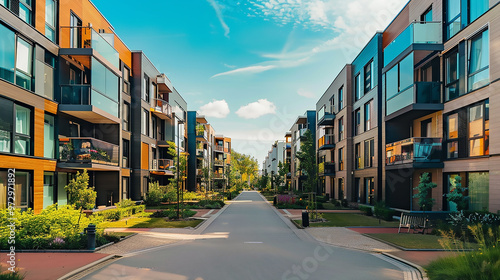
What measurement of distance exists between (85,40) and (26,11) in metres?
4.89

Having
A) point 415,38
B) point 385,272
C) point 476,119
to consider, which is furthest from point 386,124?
point 385,272

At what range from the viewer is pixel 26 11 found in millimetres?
15180

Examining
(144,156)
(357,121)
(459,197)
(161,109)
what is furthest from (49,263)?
(357,121)

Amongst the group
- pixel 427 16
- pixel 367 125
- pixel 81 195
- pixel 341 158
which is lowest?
pixel 81 195

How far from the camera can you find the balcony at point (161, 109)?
107 feet

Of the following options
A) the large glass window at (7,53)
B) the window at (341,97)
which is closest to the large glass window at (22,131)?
the large glass window at (7,53)

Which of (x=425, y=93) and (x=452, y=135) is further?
(x=425, y=93)

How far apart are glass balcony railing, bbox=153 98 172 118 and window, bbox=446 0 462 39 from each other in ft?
77.8

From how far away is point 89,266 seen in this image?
895cm

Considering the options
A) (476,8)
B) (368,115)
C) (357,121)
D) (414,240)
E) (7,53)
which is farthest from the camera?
(357,121)

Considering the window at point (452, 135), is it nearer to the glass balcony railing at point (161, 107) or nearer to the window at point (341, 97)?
the window at point (341, 97)

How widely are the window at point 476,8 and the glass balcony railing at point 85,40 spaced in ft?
61.3

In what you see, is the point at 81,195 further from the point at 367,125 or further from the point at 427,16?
the point at 367,125

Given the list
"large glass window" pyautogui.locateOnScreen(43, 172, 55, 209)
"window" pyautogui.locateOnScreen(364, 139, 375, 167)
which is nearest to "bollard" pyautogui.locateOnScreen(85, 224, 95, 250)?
"large glass window" pyautogui.locateOnScreen(43, 172, 55, 209)
